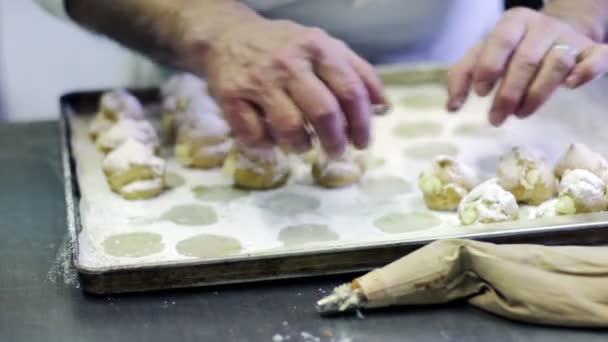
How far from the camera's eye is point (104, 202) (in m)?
1.11

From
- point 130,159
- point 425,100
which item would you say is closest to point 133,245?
point 130,159

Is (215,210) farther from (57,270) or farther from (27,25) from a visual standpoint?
(27,25)

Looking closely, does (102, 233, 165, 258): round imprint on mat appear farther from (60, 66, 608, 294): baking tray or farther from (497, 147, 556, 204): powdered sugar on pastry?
(497, 147, 556, 204): powdered sugar on pastry

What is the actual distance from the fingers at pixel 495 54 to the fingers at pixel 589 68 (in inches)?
3.3

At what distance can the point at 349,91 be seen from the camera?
95cm

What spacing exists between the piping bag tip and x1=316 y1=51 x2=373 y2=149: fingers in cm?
22

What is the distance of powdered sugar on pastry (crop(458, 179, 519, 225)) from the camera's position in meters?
0.97

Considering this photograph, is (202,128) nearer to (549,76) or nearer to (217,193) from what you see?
(217,193)

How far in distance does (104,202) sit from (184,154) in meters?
0.17

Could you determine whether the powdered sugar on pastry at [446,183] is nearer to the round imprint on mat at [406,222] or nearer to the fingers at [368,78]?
the round imprint on mat at [406,222]

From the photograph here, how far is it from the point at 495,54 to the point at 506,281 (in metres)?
0.37

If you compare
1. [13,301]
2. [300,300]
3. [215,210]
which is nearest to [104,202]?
[215,210]

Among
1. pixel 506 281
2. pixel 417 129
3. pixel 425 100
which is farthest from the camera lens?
pixel 425 100

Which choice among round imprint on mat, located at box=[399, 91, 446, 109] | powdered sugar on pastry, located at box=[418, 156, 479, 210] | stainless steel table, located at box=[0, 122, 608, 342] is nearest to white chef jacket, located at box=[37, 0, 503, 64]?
round imprint on mat, located at box=[399, 91, 446, 109]
